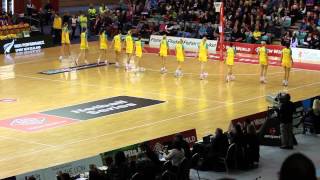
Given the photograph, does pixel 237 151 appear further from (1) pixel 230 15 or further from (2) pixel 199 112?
(1) pixel 230 15

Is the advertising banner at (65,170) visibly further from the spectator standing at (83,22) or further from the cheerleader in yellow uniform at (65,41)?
the spectator standing at (83,22)

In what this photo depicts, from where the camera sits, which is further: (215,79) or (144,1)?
(144,1)

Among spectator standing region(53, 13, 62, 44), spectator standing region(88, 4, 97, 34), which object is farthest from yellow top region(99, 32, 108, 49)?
spectator standing region(88, 4, 97, 34)

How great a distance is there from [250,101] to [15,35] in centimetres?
1741

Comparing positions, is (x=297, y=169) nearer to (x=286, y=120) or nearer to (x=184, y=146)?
(x=184, y=146)

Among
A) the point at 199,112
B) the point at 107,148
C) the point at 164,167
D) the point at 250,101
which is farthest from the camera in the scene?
the point at 250,101

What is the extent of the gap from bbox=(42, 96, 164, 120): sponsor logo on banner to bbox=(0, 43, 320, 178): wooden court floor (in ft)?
1.68

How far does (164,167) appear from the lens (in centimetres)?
1181

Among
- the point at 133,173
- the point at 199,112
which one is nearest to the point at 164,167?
the point at 133,173

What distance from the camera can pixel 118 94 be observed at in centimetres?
2409

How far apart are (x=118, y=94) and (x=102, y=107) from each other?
2.16 meters

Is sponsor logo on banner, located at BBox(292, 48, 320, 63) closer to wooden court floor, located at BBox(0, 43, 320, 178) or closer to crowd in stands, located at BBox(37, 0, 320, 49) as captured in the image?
crowd in stands, located at BBox(37, 0, 320, 49)

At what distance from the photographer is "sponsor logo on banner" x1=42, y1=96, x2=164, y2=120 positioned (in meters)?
21.0

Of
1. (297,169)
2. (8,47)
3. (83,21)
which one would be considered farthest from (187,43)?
(297,169)
